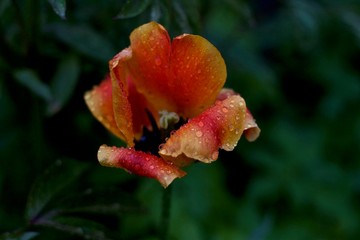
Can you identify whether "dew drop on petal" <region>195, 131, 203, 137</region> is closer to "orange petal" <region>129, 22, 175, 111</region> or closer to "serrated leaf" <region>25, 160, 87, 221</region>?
"orange petal" <region>129, 22, 175, 111</region>

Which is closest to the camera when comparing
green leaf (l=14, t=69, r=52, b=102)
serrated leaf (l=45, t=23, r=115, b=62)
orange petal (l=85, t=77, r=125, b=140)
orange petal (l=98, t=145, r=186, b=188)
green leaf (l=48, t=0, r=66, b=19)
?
orange petal (l=98, t=145, r=186, b=188)

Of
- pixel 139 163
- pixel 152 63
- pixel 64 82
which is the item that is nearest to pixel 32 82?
pixel 64 82

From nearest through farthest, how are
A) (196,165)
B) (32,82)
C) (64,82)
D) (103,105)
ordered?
(103,105)
(32,82)
(64,82)
(196,165)

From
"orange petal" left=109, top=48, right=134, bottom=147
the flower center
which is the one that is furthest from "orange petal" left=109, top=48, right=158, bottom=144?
the flower center

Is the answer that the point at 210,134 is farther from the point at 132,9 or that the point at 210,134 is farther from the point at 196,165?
the point at 196,165

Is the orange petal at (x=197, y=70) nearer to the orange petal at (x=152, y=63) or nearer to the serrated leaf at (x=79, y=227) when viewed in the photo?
the orange petal at (x=152, y=63)

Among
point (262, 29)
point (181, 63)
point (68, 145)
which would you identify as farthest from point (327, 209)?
point (181, 63)
